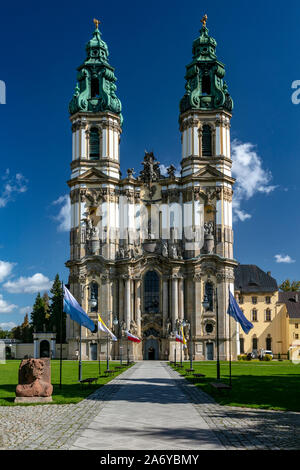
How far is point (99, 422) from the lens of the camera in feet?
58.1

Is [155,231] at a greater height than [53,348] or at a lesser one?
greater

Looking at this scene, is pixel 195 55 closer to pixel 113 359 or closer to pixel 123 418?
pixel 113 359

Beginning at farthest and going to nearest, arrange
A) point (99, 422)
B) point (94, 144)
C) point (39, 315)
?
point (39, 315) → point (94, 144) → point (99, 422)

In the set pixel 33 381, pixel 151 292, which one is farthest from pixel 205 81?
pixel 33 381

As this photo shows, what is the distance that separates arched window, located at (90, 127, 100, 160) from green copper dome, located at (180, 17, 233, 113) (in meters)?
13.3

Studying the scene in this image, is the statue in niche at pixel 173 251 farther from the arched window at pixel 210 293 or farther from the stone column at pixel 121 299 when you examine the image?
the stone column at pixel 121 299

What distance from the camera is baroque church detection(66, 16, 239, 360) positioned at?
78.9 m

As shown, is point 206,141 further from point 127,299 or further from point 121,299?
point 121,299

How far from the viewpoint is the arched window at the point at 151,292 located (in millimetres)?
80375

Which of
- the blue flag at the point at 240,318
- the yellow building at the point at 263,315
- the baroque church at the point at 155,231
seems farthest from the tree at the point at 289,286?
the blue flag at the point at 240,318

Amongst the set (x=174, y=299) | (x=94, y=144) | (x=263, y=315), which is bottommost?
(x=263, y=315)

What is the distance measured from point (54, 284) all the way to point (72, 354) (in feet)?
110

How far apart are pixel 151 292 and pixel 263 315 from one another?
87.3 ft
